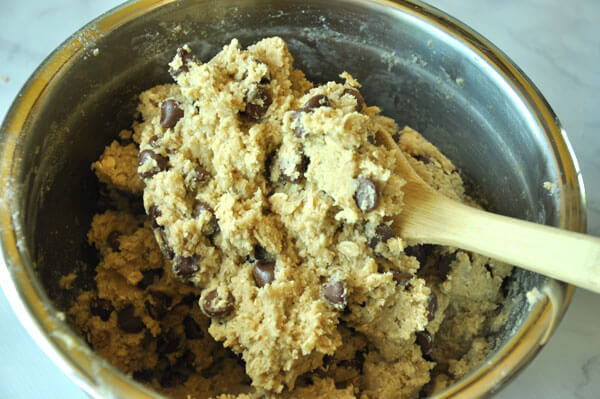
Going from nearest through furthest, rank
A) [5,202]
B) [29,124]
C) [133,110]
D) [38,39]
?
[5,202]
[29,124]
[133,110]
[38,39]

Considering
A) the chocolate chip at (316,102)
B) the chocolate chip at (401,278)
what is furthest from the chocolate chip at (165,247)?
the chocolate chip at (401,278)

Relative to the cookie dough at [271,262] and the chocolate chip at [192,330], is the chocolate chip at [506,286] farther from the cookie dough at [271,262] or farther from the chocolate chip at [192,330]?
the chocolate chip at [192,330]

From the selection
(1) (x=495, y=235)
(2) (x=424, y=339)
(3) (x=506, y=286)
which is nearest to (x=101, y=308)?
(2) (x=424, y=339)

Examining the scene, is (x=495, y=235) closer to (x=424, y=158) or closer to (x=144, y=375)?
(x=424, y=158)

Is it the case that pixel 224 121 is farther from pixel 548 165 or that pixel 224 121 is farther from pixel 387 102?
pixel 548 165

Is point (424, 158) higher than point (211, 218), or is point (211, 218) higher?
point (424, 158)

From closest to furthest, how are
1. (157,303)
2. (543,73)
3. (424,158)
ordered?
(157,303)
(424,158)
(543,73)

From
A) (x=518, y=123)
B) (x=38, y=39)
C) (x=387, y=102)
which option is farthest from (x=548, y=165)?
(x=38, y=39)
